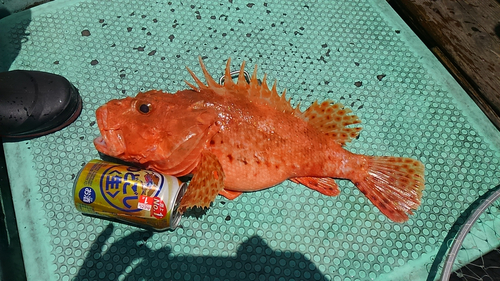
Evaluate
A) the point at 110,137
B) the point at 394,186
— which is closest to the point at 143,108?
the point at 110,137

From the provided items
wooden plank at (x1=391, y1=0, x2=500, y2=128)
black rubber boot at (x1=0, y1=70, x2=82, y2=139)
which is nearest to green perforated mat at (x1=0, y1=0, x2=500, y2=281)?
black rubber boot at (x1=0, y1=70, x2=82, y2=139)

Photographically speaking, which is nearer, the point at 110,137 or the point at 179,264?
the point at 110,137

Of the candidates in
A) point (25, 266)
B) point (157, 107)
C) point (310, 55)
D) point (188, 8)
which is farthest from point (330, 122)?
point (25, 266)

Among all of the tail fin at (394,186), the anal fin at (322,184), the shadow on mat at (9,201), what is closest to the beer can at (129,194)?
the shadow on mat at (9,201)

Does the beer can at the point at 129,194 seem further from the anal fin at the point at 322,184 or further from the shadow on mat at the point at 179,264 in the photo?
the anal fin at the point at 322,184

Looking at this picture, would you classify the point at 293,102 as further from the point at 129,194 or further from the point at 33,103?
the point at 33,103

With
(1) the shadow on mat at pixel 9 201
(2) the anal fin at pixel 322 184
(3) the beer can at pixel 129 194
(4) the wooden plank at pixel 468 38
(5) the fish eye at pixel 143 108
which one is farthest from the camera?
(4) the wooden plank at pixel 468 38
